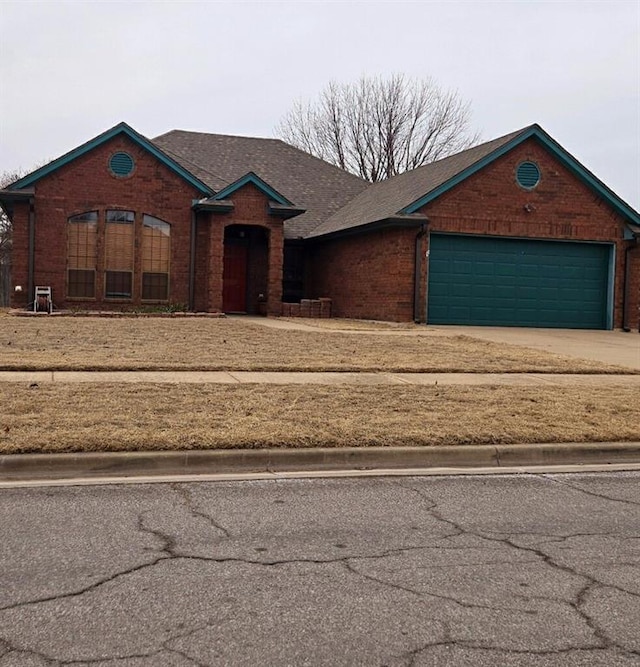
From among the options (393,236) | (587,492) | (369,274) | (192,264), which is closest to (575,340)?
(393,236)

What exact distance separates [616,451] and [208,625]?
18.6ft

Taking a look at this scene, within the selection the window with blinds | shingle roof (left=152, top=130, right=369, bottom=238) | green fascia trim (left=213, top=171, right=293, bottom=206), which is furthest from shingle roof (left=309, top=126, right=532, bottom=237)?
the window with blinds

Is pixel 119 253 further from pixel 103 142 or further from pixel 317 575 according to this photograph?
pixel 317 575

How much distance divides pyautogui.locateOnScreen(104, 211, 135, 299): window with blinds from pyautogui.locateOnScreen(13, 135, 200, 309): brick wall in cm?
16

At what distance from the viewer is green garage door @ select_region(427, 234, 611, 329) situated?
23.6 metres

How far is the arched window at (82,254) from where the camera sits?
2388cm

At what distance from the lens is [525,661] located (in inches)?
144

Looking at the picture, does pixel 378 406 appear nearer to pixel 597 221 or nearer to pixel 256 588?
pixel 256 588

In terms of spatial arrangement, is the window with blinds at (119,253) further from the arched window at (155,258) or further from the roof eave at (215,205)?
the roof eave at (215,205)

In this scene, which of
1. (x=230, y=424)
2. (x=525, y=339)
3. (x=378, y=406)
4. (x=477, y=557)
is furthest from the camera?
(x=525, y=339)

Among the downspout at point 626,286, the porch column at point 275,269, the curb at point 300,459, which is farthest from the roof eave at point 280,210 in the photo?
the curb at point 300,459

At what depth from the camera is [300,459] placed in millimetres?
7598

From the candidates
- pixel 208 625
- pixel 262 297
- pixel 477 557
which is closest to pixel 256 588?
pixel 208 625

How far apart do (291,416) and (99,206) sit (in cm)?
1697
